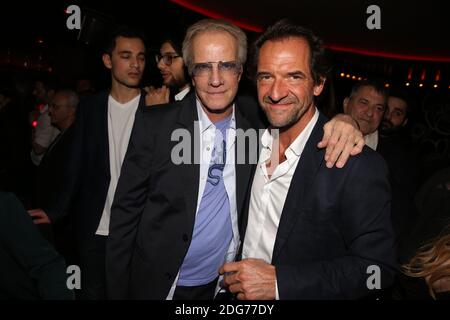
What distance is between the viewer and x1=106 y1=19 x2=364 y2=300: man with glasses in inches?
66.4

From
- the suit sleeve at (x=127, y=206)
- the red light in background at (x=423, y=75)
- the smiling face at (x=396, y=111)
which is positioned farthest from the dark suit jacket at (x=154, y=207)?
the red light in background at (x=423, y=75)

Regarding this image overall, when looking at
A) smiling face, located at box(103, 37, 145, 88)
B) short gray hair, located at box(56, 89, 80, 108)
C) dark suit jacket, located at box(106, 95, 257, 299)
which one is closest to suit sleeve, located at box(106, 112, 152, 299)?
dark suit jacket, located at box(106, 95, 257, 299)

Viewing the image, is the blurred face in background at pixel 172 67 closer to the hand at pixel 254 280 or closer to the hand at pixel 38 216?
the hand at pixel 38 216

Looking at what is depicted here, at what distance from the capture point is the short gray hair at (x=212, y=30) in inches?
70.5

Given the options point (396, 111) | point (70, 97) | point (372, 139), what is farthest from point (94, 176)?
point (396, 111)

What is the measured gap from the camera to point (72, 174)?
2.49m

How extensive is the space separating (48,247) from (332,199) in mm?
1118

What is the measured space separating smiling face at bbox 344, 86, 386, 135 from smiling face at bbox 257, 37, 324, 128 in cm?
131

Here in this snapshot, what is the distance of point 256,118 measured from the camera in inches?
76.8

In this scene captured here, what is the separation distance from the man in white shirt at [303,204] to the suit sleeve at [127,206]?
52 centimetres

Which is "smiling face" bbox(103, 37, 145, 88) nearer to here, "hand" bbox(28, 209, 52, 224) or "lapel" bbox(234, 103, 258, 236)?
"hand" bbox(28, 209, 52, 224)

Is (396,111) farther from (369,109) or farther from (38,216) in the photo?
(38,216)
